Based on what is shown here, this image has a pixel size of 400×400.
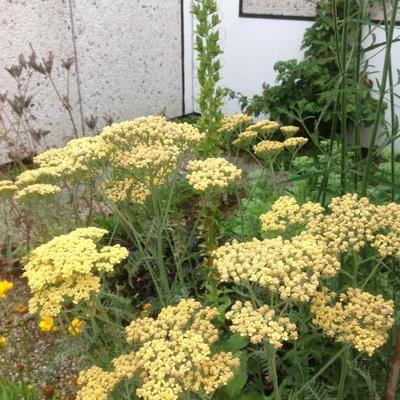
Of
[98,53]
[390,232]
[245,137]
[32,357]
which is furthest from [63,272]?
[98,53]

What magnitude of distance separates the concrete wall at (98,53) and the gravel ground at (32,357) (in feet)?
8.95

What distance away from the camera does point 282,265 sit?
1.22 m

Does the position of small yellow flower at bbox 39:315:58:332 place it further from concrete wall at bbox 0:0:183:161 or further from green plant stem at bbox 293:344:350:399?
concrete wall at bbox 0:0:183:161

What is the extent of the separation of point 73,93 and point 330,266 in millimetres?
5230

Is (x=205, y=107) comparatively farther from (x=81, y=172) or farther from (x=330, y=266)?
(x=330, y=266)

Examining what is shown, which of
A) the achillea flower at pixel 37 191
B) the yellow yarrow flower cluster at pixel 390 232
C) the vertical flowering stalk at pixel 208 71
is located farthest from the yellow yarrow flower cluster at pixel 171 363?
the vertical flowering stalk at pixel 208 71

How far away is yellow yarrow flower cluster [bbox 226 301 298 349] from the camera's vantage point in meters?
1.11

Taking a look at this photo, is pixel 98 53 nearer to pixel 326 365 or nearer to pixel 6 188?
pixel 6 188

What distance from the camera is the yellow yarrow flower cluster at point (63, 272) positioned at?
1.30 metres

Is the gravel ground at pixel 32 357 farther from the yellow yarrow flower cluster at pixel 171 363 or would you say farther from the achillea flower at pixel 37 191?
the yellow yarrow flower cluster at pixel 171 363

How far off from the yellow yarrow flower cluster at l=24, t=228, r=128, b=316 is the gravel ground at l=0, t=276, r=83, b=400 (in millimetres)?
815

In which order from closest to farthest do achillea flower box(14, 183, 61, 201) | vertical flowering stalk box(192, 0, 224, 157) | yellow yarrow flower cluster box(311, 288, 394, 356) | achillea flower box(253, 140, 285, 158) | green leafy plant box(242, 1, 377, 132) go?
yellow yarrow flower cluster box(311, 288, 394, 356) → achillea flower box(14, 183, 61, 201) → achillea flower box(253, 140, 285, 158) → vertical flowering stalk box(192, 0, 224, 157) → green leafy plant box(242, 1, 377, 132)

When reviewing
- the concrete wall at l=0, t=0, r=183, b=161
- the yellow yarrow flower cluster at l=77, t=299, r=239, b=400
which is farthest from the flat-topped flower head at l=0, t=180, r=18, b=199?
the concrete wall at l=0, t=0, r=183, b=161

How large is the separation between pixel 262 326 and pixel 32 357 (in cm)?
186
